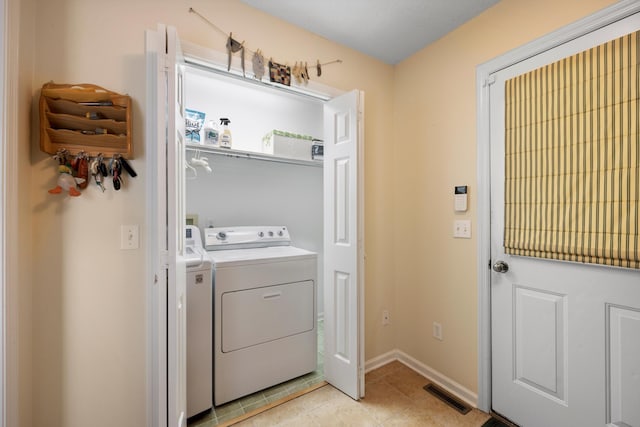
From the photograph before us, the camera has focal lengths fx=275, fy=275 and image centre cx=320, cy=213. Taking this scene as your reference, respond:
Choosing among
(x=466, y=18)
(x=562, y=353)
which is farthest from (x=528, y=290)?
(x=466, y=18)

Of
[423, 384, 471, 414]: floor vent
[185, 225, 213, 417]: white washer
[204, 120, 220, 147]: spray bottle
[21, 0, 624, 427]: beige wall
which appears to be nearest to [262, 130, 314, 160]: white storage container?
[204, 120, 220, 147]: spray bottle

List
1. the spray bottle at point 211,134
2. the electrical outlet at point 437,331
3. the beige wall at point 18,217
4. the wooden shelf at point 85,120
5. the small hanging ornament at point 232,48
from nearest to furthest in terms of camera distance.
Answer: the beige wall at point 18,217 → the wooden shelf at point 85,120 → the small hanging ornament at point 232,48 → the electrical outlet at point 437,331 → the spray bottle at point 211,134

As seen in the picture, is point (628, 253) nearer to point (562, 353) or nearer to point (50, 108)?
point (562, 353)

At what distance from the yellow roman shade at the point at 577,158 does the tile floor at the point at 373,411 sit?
1.09m

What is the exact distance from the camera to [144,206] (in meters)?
1.37

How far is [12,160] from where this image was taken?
1.05 m

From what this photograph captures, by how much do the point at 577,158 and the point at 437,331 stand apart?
1.38 m

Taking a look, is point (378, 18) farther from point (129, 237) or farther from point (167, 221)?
point (129, 237)

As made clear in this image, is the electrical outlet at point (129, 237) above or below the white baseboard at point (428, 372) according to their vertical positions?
above

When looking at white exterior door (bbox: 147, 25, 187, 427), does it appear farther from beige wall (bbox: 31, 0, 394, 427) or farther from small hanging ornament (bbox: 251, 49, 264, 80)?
small hanging ornament (bbox: 251, 49, 264, 80)

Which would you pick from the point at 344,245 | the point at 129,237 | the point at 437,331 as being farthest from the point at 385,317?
the point at 129,237

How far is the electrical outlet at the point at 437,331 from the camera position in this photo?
200 cm

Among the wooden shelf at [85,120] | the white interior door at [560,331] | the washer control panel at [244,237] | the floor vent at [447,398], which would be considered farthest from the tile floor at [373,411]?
the wooden shelf at [85,120]

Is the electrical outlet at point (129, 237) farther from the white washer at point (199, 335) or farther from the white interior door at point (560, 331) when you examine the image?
the white interior door at point (560, 331)
